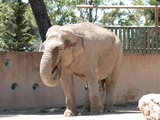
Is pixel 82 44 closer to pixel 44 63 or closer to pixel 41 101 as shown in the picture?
pixel 44 63

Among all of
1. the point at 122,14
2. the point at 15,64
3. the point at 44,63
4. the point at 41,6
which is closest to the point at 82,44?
the point at 44,63

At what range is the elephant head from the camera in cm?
1177

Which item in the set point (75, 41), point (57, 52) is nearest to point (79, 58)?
point (75, 41)

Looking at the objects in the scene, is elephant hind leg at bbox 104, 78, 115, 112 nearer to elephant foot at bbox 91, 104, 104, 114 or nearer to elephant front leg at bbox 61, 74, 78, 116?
elephant foot at bbox 91, 104, 104, 114

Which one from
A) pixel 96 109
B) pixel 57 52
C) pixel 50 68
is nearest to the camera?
pixel 50 68

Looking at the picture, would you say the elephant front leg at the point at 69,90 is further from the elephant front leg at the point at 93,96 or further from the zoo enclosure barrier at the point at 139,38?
the zoo enclosure barrier at the point at 139,38

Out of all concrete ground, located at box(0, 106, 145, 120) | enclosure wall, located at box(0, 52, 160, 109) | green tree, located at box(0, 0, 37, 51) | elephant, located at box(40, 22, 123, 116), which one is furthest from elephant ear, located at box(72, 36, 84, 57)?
green tree, located at box(0, 0, 37, 51)

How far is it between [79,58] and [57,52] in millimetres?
1041

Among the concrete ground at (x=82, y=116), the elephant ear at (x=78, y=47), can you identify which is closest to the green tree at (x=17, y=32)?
the concrete ground at (x=82, y=116)

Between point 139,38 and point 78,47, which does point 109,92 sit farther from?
point 139,38

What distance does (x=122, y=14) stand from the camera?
47.9m

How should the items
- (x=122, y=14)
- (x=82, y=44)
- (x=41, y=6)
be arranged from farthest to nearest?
(x=122, y=14) < (x=41, y=6) < (x=82, y=44)

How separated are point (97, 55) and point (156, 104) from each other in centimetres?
674

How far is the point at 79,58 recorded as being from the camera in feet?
43.2
